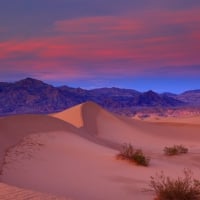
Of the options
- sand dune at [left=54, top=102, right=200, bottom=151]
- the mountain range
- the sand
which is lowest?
the sand

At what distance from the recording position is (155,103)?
139 meters

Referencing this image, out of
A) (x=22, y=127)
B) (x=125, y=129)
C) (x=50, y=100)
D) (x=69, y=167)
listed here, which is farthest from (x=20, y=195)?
(x=50, y=100)

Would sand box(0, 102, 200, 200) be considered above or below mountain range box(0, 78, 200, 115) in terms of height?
below

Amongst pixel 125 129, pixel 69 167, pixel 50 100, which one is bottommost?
pixel 69 167

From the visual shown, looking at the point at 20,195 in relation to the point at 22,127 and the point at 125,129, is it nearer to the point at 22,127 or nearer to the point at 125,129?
the point at 22,127

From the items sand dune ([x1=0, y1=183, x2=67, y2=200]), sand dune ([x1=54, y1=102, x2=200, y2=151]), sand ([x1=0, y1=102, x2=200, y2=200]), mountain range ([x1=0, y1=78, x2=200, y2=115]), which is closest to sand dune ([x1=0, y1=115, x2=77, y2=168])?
sand ([x1=0, y1=102, x2=200, y2=200])

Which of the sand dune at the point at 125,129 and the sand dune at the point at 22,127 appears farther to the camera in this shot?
the sand dune at the point at 125,129

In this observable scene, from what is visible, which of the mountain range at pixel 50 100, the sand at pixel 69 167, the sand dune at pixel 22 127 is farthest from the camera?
the mountain range at pixel 50 100

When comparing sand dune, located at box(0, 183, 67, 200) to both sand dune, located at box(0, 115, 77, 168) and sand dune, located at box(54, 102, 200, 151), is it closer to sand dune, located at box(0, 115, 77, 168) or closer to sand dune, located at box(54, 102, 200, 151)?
sand dune, located at box(0, 115, 77, 168)

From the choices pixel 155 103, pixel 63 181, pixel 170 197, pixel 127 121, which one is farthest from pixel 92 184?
pixel 155 103

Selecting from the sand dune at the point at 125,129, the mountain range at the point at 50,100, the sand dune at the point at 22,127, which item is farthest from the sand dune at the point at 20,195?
the mountain range at the point at 50,100

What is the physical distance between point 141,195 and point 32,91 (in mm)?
121309

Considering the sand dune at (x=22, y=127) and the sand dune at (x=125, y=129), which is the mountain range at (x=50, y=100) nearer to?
the sand dune at (x=125, y=129)

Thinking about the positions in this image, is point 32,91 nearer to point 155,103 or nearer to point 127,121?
point 155,103
